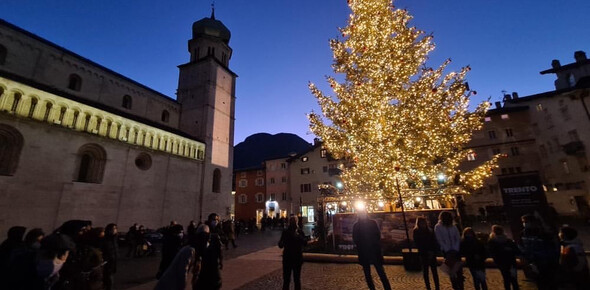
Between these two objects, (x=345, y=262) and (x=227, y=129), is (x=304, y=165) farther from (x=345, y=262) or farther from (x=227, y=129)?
(x=345, y=262)

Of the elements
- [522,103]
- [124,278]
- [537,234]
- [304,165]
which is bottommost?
[124,278]

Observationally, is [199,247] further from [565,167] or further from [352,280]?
[565,167]

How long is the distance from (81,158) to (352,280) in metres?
21.6

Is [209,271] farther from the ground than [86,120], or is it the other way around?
[86,120]

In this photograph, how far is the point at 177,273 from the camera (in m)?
3.23

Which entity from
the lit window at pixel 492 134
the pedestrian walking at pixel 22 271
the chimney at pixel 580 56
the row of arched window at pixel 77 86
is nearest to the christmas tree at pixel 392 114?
the pedestrian walking at pixel 22 271

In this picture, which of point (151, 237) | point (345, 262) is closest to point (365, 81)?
point (345, 262)

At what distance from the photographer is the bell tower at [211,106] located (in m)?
29.7

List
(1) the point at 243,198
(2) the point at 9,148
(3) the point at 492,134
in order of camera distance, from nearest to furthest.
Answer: (2) the point at 9,148 < (3) the point at 492,134 < (1) the point at 243,198

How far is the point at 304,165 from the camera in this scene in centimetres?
3753

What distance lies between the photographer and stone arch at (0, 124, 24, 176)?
15141 millimetres

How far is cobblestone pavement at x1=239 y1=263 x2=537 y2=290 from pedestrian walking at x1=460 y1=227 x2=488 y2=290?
1.35 meters

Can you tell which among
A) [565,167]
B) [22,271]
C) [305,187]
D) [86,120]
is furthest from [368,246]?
[565,167]

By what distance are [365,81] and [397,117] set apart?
2.91m
